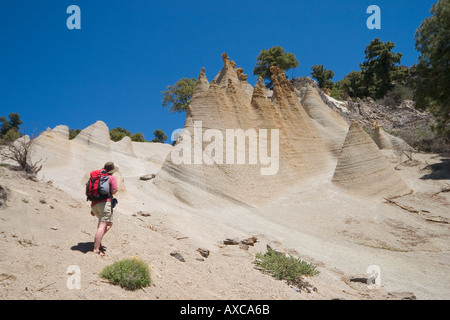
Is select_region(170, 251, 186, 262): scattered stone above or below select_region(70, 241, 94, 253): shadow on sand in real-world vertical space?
below

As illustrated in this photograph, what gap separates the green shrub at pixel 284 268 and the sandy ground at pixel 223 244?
0.26 meters

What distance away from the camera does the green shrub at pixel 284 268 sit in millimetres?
6734

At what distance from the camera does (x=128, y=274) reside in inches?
178

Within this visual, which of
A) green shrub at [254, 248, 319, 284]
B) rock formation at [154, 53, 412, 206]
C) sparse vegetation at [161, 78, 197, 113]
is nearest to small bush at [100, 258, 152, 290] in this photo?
green shrub at [254, 248, 319, 284]

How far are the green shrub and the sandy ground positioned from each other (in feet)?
0.86

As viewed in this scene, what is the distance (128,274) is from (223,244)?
4.93 meters

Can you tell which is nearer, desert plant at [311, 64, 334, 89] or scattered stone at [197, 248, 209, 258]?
scattered stone at [197, 248, 209, 258]

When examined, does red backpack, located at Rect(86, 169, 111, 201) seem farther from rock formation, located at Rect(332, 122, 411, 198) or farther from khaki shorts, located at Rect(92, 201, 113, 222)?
rock formation, located at Rect(332, 122, 411, 198)

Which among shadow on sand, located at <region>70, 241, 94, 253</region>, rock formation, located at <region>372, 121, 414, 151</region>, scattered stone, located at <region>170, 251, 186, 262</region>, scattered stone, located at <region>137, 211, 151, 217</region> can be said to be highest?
rock formation, located at <region>372, 121, 414, 151</region>

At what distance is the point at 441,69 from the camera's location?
18.2 metres

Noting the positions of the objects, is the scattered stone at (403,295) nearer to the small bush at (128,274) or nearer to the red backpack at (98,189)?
the small bush at (128,274)

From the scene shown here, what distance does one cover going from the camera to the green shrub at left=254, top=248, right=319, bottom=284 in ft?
22.1

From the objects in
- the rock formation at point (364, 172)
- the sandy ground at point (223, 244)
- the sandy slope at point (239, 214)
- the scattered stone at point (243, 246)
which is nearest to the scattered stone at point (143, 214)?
the sandy ground at point (223, 244)
